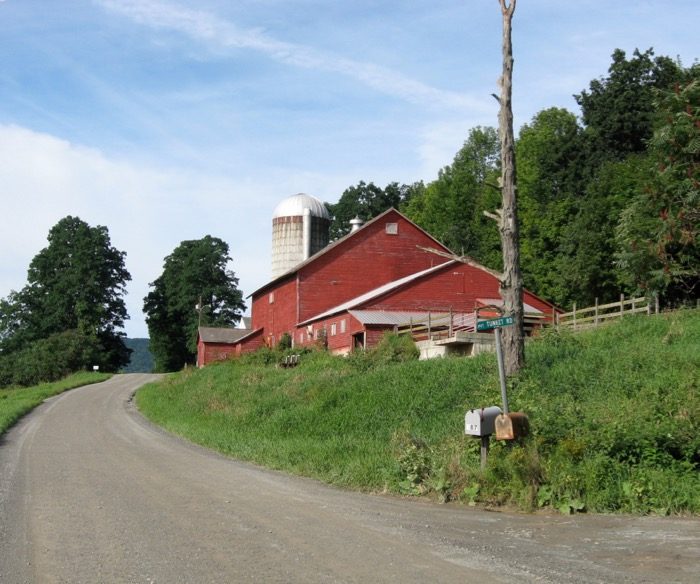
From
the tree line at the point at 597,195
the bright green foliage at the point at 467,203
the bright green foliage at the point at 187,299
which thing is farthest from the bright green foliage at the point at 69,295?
the bright green foliage at the point at 467,203

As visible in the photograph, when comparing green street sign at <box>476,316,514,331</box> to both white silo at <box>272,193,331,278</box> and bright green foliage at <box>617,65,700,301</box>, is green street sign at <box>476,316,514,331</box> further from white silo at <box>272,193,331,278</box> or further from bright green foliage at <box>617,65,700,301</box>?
white silo at <box>272,193,331,278</box>

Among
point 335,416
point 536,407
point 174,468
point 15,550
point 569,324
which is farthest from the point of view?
point 569,324

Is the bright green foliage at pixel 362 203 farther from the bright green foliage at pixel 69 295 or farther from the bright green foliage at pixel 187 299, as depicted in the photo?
the bright green foliage at pixel 69 295

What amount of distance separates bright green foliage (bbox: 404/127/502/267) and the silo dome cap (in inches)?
413

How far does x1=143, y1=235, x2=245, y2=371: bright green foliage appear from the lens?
82750mm

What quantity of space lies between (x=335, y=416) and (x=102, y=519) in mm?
11190

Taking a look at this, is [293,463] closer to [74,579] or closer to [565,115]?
[74,579]

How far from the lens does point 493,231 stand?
6575cm

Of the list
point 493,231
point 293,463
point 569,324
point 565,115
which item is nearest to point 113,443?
point 293,463

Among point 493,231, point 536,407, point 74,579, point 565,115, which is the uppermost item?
point 565,115

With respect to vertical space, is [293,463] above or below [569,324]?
below

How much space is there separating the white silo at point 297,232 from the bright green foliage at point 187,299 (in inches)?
699

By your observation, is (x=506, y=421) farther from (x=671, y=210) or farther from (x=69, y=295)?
(x=69, y=295)

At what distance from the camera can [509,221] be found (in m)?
16.9
